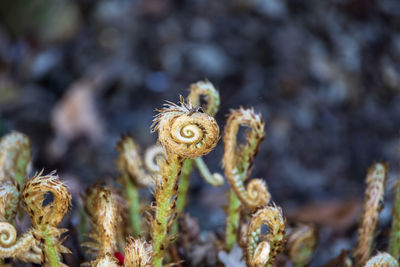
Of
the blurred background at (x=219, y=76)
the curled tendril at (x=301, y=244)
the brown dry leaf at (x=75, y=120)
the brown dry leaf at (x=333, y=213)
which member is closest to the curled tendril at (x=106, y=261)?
the curled tendril at (x=301, y=244)

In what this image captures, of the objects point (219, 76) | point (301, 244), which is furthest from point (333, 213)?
point (219, 76)

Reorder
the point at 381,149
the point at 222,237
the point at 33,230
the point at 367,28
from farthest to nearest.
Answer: the point at 367,28 < the point at 381,149 < the point at 222,237 < the point at 33,230

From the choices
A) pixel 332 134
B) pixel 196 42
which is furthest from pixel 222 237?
pixel 196 42

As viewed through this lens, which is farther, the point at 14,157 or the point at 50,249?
the point at 14,157

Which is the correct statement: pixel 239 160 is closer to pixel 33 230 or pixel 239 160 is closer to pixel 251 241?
pixel 251 241

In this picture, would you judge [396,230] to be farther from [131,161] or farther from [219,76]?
[219,76]

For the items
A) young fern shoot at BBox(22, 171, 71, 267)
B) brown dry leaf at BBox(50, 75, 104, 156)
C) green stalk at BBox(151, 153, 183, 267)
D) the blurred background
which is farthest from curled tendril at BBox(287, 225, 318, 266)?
brown dry leaf at BBox(50, 75, 104, 156)
